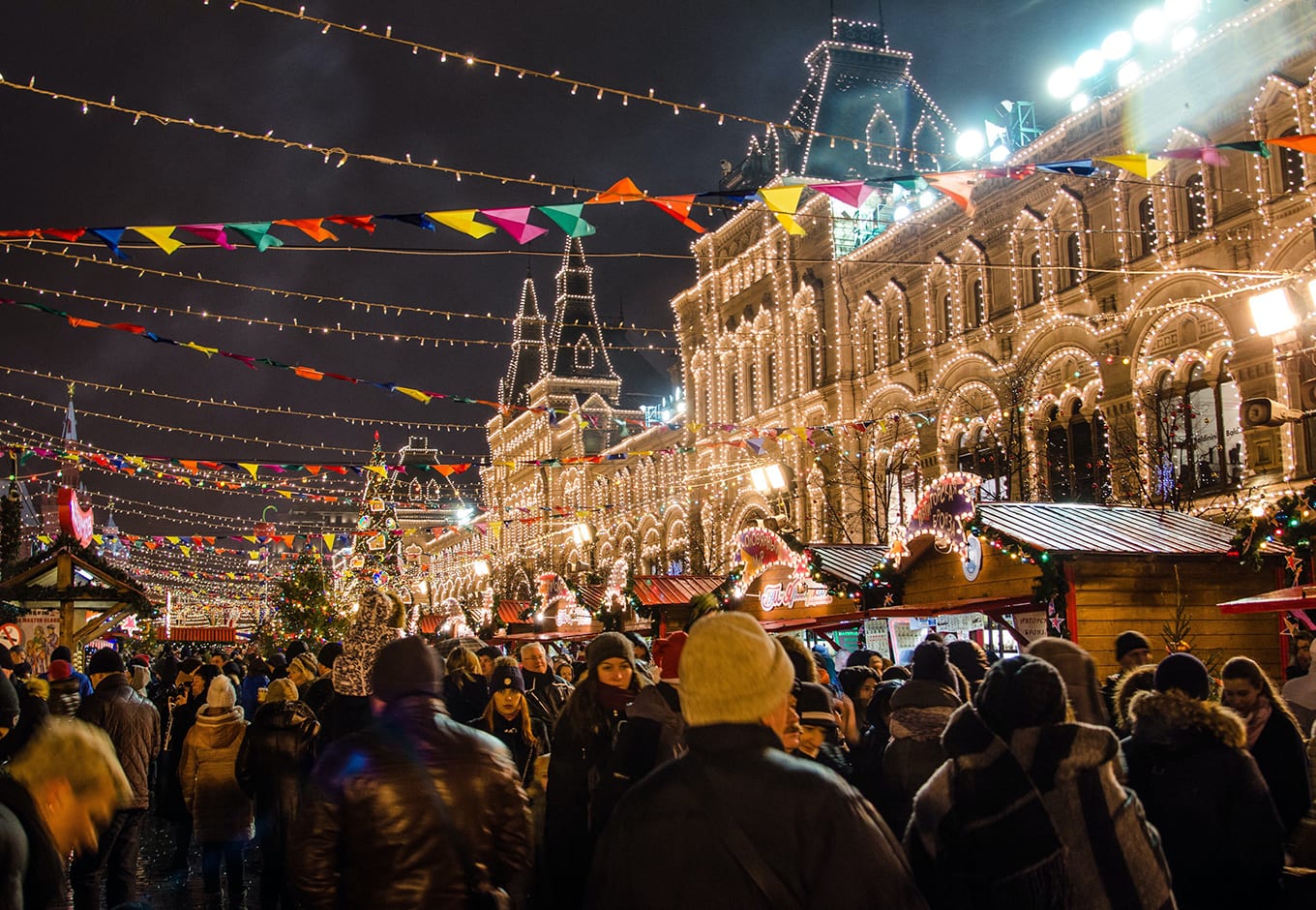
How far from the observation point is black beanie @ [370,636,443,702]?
13.2ft

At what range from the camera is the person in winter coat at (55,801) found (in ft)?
11.5

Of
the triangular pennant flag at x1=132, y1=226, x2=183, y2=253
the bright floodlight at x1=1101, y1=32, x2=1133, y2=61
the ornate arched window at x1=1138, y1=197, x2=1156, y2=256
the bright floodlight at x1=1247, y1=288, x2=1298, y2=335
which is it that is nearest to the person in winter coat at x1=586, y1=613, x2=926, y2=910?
the triangular pennant flag at x1=132, y1=226, x2=183, y2=253

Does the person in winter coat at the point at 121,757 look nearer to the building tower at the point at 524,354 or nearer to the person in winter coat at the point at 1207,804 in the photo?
the person in winter coat at the point at 1207,804

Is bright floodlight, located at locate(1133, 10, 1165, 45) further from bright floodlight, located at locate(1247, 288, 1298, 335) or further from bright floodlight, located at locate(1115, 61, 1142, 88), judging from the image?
bright floodlight, located at locate(1247, 288, 1298, 335)

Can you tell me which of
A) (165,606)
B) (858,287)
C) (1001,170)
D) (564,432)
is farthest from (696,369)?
(165,606)

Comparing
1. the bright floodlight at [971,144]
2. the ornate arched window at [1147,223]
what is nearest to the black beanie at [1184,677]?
the ornate arched window at [1147,223]

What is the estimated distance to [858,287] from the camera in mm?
32469

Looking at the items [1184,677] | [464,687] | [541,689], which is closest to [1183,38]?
[541,689]

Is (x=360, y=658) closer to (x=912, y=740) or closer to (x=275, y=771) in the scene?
(x=275, y=771)

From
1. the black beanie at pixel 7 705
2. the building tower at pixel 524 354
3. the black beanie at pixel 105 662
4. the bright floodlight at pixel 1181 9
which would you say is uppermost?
the building tower at pixel 524 354

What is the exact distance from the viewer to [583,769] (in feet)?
18.6

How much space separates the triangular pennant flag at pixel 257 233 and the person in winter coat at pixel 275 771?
4862 mm

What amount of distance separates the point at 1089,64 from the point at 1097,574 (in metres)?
13.5

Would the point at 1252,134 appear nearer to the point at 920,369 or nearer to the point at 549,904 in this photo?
the point at 920,369
